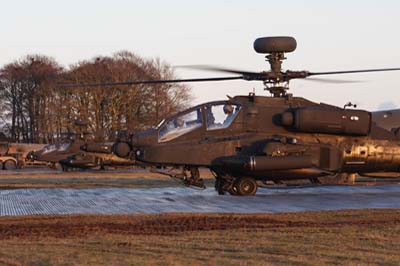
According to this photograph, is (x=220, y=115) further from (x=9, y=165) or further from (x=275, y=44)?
(x=9, y=165)

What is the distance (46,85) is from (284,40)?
63006mm

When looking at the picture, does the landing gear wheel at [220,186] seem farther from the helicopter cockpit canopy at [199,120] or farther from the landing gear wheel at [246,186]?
the helicopter cockpit canopy at [199,120]

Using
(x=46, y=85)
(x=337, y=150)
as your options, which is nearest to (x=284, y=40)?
(x=337, y=150)

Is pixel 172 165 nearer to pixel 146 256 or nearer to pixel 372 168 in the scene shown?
pixel 372 168

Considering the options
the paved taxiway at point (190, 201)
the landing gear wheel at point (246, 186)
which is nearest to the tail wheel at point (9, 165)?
the paved taxiway at point (190, 201)

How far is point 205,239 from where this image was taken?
11055 millimetres

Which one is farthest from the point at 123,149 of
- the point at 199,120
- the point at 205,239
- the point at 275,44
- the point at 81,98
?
the point at 81,98

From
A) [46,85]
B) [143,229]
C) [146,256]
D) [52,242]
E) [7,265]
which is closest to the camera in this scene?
[7,265]

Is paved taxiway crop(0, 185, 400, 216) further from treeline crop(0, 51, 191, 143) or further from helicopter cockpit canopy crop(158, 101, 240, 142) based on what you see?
treeline crop(0, 51, 191, 143)

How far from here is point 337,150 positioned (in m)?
20.7

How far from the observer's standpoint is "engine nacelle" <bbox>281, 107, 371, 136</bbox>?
65.6ft

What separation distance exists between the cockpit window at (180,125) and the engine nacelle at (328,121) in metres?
2.37

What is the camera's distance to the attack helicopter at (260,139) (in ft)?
64.9

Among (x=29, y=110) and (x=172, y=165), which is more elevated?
(x=29, y=110)
